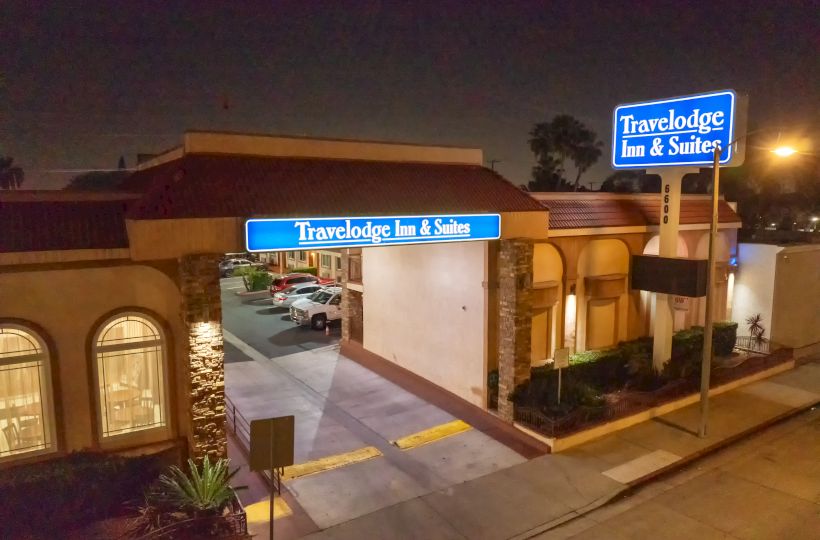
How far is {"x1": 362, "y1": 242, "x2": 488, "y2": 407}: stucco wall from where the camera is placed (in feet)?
47.7

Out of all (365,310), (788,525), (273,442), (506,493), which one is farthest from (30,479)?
(788,525)

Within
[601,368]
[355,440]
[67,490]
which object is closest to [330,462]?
[355,440]

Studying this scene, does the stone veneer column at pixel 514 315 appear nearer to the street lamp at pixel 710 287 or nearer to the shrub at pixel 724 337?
the street lamp at pixel 710 287

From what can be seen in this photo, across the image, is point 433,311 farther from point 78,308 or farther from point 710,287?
point 78,308

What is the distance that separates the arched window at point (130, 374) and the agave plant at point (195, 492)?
4.52ft

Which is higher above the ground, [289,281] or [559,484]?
[289,281]

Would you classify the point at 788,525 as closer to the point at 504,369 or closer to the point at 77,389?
the point at 504,369

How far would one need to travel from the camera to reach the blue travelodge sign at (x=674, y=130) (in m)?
14.2

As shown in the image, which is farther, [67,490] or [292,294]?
[292,294]

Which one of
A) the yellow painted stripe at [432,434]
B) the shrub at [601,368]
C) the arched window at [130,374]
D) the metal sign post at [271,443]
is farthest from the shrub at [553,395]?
the arched window at [130,374]

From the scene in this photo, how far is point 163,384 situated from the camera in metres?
10.4

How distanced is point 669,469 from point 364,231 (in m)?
8.32

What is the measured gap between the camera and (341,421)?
14242 mm

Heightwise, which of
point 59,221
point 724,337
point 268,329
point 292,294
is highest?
point 59,221
